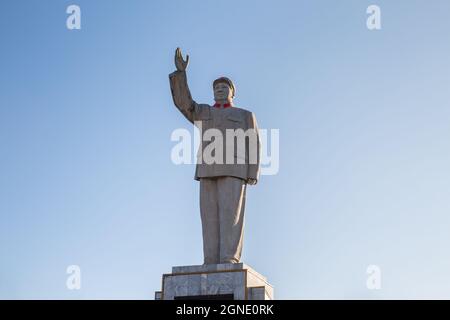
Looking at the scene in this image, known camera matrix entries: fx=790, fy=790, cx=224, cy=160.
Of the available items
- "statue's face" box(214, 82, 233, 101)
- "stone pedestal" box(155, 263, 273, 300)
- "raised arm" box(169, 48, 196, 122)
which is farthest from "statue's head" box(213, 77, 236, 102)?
"stone pedestal" box(155, 263, 273, 300)

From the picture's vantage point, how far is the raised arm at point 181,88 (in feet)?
58.3

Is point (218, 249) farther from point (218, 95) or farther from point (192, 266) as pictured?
point (218, 95)

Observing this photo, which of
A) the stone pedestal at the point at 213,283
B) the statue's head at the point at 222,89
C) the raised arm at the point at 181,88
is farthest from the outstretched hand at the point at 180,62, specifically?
the stone pedestal at the point at 213,283

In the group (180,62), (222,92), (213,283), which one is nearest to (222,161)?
(222,92)

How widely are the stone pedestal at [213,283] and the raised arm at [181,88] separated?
3768mm

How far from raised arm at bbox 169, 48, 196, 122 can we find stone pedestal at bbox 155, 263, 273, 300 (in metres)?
3.77

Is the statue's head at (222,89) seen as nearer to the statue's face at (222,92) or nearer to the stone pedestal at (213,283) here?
the statue's face at (222,92)

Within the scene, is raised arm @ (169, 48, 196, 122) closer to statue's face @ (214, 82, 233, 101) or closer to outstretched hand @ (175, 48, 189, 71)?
outstretched hand @ (175, 48, 189, 71)

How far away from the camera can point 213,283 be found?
628 inches

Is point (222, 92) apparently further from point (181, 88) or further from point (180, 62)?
point (180, 62)

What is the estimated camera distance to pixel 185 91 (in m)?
17.8

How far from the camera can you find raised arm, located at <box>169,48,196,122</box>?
699 inches
